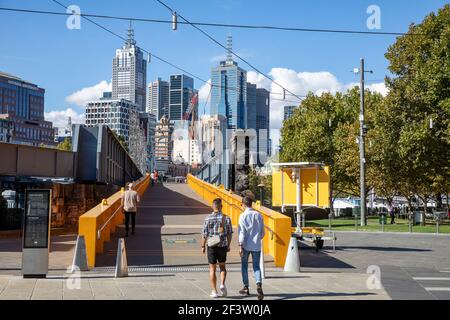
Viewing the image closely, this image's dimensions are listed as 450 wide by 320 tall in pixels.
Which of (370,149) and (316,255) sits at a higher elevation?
(370,149)

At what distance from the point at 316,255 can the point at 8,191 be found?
4853 centimetres

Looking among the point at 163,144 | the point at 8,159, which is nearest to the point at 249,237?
the point at 8,159

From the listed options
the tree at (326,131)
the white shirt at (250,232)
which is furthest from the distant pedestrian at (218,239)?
the tree at (326,131)

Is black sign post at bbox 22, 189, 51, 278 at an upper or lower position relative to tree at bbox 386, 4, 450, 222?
lower

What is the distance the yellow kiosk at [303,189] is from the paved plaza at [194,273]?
0.65 metres

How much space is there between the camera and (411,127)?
1527 inches

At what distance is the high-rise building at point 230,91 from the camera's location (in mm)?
80787

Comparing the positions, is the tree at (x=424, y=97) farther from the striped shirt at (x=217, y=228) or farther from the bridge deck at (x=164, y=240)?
the striped shirt at (x=217, y=228)

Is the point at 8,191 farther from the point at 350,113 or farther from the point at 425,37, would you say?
the point at 425,37

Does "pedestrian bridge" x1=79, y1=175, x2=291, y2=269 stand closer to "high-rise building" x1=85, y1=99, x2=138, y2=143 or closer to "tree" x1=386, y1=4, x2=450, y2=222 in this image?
"tree" x1=386, y1=4, x2=450, y2=222

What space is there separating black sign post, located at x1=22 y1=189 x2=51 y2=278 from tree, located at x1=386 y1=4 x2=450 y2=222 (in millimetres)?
29154

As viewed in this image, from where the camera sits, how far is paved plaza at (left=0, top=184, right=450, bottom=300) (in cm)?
1027

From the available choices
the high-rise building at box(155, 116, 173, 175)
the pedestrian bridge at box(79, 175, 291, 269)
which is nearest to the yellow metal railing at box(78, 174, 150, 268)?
the pedestrian bridge at box(79, 175, 291, 269)
